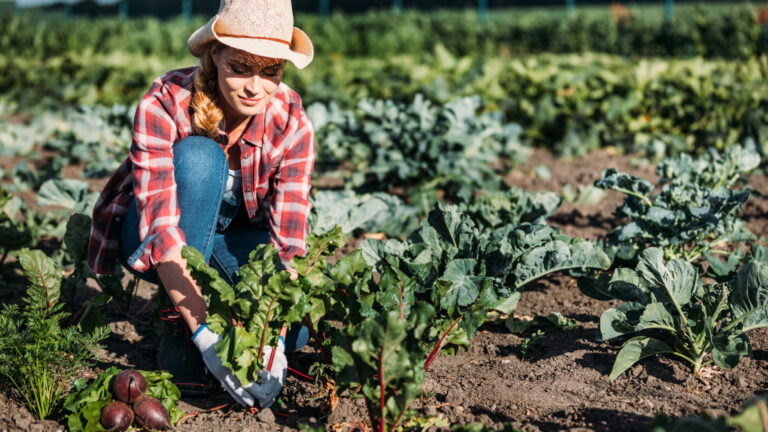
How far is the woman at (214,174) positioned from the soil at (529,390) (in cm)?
16

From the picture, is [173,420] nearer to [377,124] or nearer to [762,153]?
[377,124]

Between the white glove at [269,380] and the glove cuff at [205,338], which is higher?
the glove cuff at [205,338]

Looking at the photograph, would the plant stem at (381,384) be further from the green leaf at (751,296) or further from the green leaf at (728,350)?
the green leaf at (751,296)

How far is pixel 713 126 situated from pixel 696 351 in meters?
3.27

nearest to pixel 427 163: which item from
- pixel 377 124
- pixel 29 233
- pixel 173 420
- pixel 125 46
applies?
pixel 377 124

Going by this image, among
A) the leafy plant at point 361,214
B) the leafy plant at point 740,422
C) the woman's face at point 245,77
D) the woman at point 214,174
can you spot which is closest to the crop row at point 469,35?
the leafy plant at point 361,214

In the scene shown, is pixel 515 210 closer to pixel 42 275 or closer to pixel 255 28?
pixel 255 28

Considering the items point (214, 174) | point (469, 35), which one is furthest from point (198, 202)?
point (469, 35)

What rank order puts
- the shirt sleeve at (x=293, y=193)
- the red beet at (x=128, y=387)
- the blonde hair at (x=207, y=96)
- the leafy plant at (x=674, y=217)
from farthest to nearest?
the leafy plant at (x=674, y=217) < the shirt sleeve at (x=293, y=193) < the blonde hair at (x=207, y=96) < the red beet at (x=128, y=387)

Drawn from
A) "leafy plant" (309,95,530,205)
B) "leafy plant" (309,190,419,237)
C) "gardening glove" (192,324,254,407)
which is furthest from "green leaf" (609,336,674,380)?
"leafy plant" (309,95,530,205)

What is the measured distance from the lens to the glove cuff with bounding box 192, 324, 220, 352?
213cm

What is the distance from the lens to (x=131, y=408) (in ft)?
6.84

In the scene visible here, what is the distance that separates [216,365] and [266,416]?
9.1 inches

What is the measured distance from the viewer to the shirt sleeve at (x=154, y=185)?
2.27 meters
